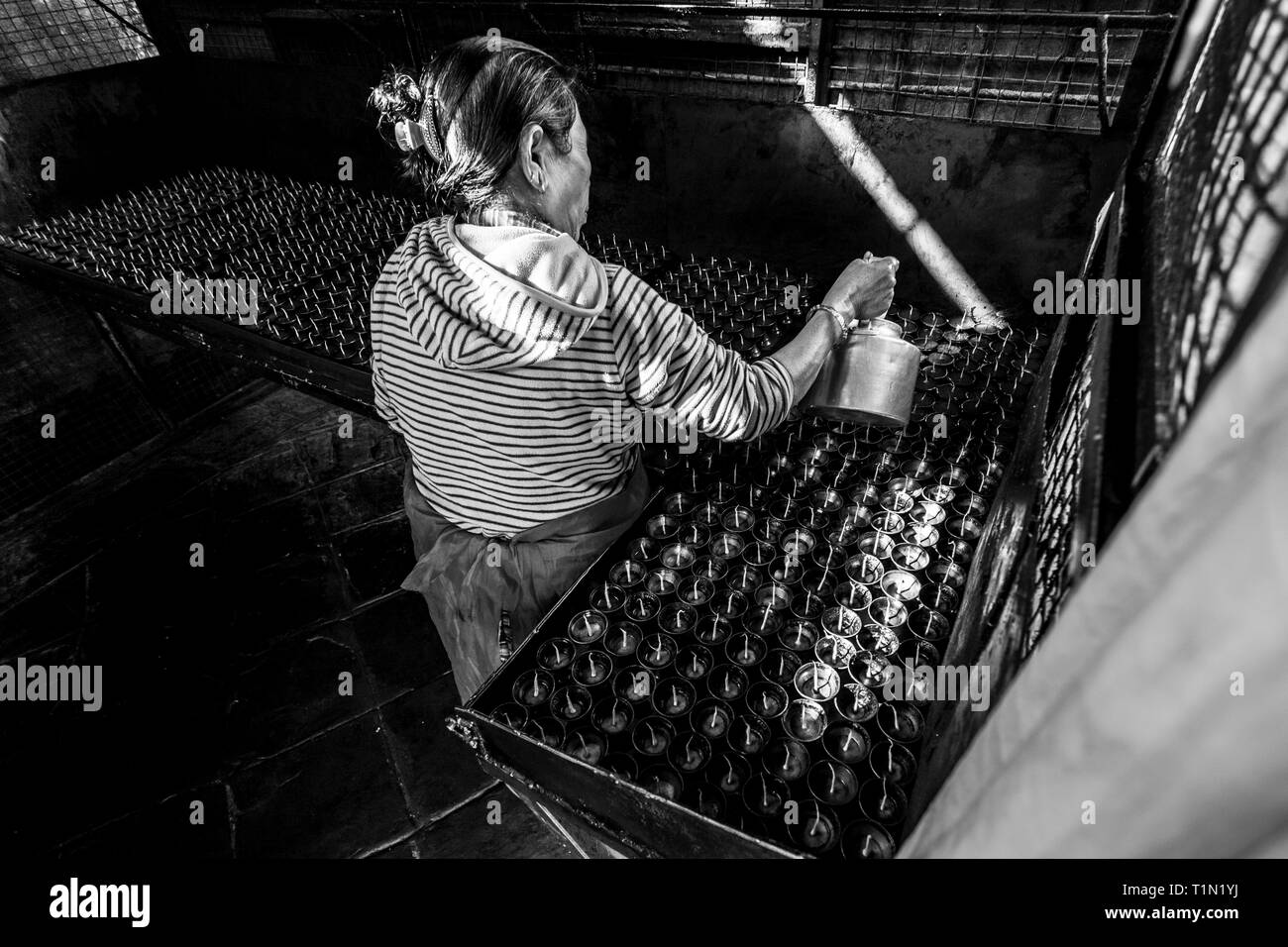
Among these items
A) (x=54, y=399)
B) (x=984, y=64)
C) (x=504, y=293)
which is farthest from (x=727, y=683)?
(x=54, y=399)

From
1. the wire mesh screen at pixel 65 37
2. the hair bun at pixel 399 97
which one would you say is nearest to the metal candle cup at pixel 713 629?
the hair bun at pixel 399 97

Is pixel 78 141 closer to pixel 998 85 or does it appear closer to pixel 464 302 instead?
pixel 464 302

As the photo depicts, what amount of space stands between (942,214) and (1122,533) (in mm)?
2895

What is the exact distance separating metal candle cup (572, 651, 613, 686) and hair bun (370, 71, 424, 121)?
57.7 inches

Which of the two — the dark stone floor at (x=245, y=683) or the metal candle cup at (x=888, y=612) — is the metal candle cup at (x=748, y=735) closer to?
the metal candle cup at (x=888, y=612)

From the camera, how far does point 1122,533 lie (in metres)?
0.44

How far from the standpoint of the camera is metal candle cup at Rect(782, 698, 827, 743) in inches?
56.7

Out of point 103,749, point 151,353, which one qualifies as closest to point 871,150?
point 103,749

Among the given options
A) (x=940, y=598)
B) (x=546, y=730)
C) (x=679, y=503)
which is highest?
(x=679, y=503)

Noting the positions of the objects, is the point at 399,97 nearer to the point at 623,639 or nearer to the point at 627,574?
the point at 627,574

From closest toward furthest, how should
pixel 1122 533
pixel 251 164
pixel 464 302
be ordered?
pixel 1122 533 < pixel 464 302 < pixel 251 164

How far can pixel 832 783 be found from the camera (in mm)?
1351

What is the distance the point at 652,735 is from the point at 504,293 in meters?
1.10

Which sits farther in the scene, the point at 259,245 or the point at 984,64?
the point at 984,64
